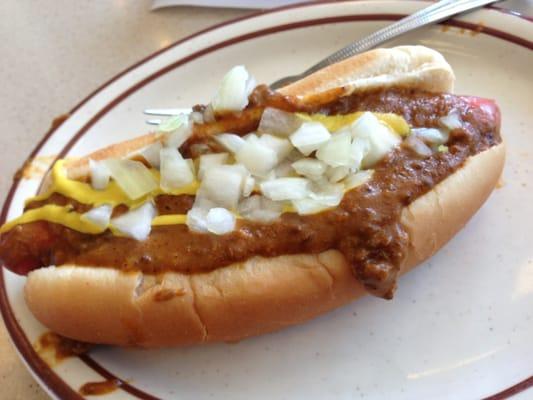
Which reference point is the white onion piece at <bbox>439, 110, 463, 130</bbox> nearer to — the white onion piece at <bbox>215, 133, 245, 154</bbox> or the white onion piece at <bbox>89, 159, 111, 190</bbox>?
the white onion piece at <bbox>215, 133, 245, 154</bbox>

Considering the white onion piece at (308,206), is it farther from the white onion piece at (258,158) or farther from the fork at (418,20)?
the fork at (418,20)

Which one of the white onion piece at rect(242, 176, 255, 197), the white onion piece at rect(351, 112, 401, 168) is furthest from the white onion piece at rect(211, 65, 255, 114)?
the white onion piece at rect(351, 112, 401, 168)

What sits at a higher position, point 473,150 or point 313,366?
point 473,150

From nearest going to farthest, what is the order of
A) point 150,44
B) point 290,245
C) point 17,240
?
point 290,245, point 17,240, point 150,44

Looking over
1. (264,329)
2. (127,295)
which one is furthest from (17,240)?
(264,329)

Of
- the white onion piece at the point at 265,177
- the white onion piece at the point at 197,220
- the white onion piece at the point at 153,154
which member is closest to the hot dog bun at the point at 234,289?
the white onion piece at the point at 197,220

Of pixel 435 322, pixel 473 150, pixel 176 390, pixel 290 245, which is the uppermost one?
pixel 473 150

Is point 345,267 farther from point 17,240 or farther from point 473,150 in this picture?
point 17,240
